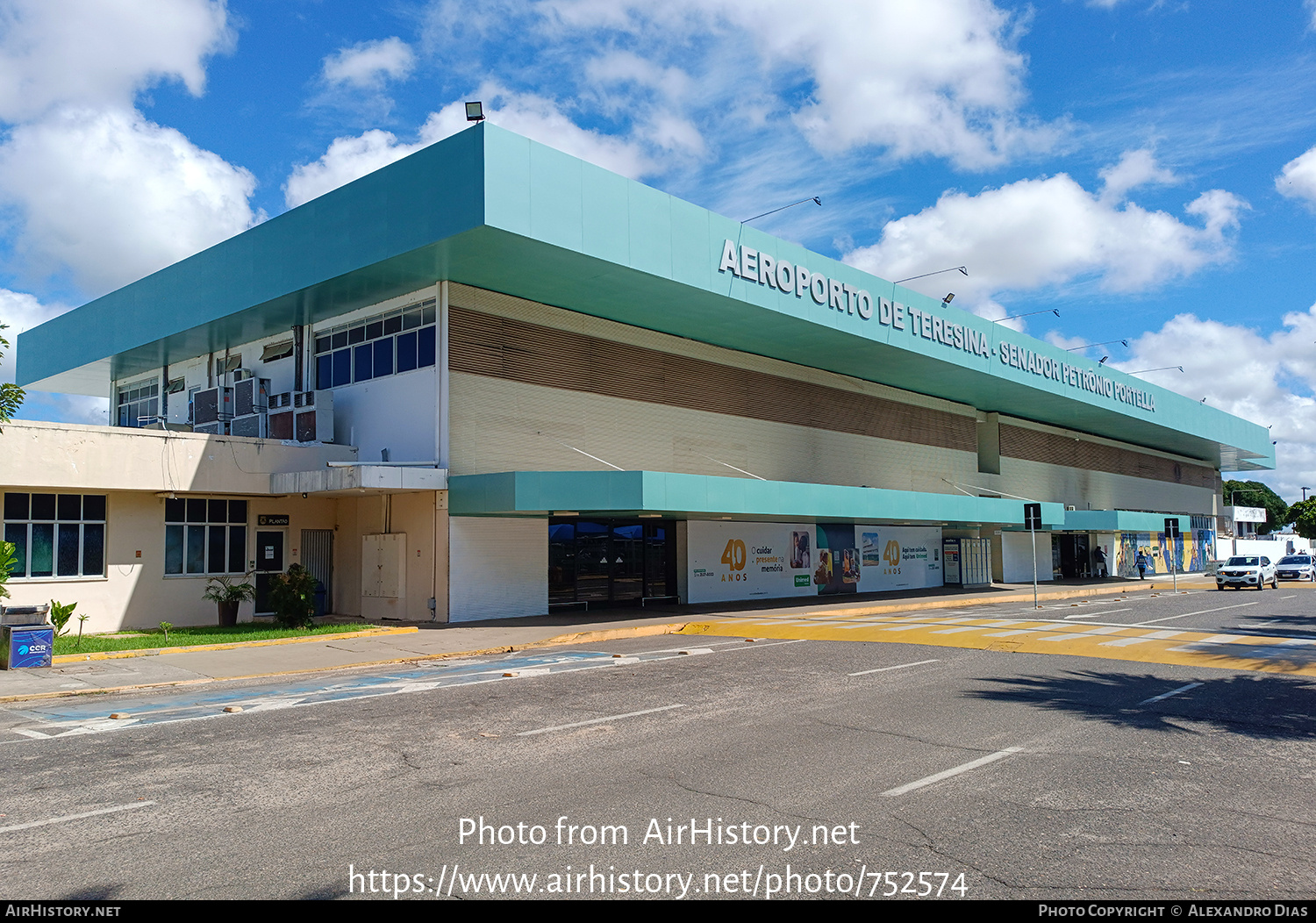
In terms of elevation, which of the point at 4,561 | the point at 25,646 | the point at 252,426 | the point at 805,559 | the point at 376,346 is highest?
the point at 376,346

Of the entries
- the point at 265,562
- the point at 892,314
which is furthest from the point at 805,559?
the point at 265,562

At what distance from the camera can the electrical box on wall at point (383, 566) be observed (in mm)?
24359

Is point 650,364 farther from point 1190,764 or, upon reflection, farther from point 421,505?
point 1190,764

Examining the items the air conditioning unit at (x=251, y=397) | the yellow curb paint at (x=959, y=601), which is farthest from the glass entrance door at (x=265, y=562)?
the yellow curb paint at (x=959, y=601)

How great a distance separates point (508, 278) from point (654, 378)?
6.92 m

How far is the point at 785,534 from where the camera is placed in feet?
113

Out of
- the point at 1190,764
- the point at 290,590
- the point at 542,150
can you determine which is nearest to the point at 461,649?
the point at 290,590

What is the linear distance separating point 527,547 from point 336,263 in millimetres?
8865

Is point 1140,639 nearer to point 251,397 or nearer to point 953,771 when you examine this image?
point 953,771

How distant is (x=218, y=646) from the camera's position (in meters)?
18.1

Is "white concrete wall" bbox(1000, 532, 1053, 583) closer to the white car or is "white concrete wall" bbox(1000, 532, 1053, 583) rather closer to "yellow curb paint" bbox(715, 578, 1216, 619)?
"yellow curb paint" bbox(715, 578, 1216, 619)

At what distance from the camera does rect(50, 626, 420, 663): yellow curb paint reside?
53.7ft

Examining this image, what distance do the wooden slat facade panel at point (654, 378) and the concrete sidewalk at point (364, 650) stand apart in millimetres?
6597

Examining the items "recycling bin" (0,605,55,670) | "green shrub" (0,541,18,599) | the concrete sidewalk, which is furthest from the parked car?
"green shrub" (0,541,18,599)
